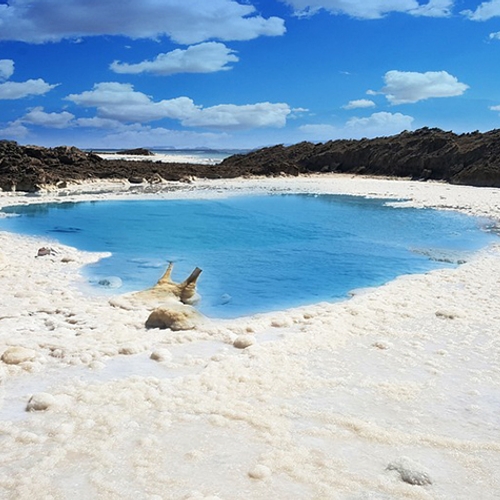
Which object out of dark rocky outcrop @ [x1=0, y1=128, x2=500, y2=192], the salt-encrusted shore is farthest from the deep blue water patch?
dark rocky outcrop @ [x1=0, y1=128, x2=500, y2=192]

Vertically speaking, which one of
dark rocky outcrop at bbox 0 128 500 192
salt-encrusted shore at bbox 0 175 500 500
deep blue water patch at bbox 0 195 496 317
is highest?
dark rocky outcrop at bbox 0 128 500 192

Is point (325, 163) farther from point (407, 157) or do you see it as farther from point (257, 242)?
point (257, 242)

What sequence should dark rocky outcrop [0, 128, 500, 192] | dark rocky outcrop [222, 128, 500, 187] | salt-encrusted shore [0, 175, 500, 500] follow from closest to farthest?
salt-encrusted shore [0, 175, 500, 500] < dark rocky outcrop [0, 128, 500, 192] < dark rocky outcrop [222, 128, 500, 187]

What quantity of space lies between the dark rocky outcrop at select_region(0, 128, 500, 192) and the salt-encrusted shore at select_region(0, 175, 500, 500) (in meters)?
25.4

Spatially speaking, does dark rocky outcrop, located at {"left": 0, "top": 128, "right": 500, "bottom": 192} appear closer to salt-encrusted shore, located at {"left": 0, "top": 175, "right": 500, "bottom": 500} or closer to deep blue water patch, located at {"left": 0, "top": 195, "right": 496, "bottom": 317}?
deep blue water patch, located at {"left": 0, "top": 195, "right": 496, "bottom": 317}

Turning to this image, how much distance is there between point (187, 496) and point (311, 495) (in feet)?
2.78

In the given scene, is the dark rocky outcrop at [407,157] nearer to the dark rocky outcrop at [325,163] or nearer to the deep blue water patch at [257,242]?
the dark rocky outcrop at [325,163]

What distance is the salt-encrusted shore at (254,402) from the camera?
12.1ft

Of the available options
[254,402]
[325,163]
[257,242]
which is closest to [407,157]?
[325,163]

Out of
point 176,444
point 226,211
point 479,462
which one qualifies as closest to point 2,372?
point 176,444

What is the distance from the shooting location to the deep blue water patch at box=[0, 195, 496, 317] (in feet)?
35.1

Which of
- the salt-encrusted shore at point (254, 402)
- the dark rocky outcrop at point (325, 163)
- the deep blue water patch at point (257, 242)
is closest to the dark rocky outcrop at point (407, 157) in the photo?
the dark rocky outcrop at point (325, 163)

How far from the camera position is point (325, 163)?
53.5m

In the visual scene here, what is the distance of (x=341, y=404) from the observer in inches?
196
